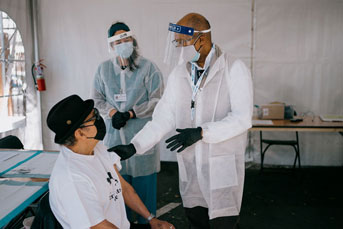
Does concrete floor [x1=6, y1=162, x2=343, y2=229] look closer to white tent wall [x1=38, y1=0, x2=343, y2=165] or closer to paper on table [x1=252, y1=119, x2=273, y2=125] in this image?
white tent wall [x1=38, y1=0, x2=343, y2=165]

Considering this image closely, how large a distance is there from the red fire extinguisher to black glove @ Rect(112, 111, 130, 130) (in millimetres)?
2302

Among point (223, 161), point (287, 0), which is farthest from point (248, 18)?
point (223, 161)

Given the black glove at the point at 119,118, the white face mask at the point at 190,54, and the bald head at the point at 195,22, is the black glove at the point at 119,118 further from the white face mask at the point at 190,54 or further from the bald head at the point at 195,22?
the bald head at the point at 195,22

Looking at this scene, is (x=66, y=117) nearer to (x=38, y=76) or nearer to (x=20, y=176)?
(x=20, y=176)

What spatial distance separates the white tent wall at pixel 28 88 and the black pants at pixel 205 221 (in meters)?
2.86

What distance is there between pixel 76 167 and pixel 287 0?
3583 mm

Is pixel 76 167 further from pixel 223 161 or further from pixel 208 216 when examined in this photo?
pixel 208 216

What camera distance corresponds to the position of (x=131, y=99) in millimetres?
Result: 2324

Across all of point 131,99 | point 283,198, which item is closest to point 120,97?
point 131,99

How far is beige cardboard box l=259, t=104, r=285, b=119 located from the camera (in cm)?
357

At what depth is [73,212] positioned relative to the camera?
45.2 inches

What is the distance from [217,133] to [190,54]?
1.49 feet

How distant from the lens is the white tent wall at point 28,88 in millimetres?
3799

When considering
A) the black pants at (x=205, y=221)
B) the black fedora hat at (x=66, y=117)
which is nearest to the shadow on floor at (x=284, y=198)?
the black pants at (x=205, y=221)
